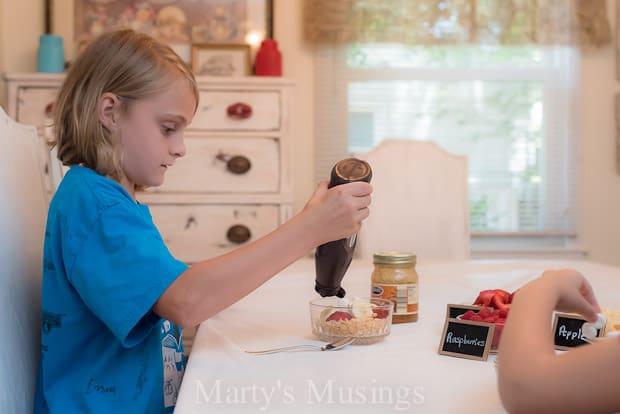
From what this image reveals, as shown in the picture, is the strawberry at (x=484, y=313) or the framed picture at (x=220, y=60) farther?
the framed picture at (x=220, y=60)

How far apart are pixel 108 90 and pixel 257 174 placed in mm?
1782

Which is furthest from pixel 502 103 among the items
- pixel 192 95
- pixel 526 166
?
pixel 192 95

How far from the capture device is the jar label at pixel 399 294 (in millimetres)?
1077

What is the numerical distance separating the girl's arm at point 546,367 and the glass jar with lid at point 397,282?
0.47 meters

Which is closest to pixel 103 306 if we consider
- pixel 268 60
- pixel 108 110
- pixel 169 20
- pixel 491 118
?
pixel 108 110

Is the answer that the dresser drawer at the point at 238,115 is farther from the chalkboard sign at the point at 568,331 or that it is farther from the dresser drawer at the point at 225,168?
the chalkboard sign at the point at 568,331

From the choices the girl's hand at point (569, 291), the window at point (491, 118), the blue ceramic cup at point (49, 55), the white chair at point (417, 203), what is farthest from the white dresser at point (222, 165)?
the girl's hand at point (569, 291)

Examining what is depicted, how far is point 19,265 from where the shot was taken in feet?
3.47

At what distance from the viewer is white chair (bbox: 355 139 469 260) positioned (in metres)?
2.37

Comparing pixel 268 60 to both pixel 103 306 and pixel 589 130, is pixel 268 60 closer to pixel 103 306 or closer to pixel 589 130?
pixel 589 130

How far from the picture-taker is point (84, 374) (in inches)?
37.7

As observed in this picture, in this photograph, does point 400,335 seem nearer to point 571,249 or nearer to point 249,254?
point 249,254

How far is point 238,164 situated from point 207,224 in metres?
0.29

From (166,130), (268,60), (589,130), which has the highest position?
(268,60)
